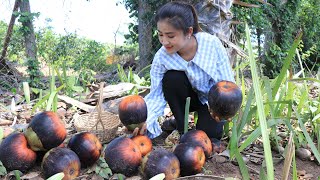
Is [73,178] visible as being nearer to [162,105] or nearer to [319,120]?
[162,105]

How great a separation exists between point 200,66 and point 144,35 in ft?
9.35

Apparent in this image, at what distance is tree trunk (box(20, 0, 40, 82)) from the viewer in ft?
15.8

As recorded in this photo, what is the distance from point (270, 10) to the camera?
7262 mm

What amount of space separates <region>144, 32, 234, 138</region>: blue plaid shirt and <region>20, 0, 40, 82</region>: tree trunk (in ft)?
9.46

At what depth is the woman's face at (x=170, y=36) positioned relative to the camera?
216 cm

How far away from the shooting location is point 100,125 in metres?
2.42

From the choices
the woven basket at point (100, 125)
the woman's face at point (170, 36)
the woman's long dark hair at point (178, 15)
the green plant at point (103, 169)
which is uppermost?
the woman's long dark hair at point (178, 15)

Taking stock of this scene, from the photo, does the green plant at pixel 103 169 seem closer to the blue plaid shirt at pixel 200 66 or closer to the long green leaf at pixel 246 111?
the blue plaid shirt at pixel 200 66

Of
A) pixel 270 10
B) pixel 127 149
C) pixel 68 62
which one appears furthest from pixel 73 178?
pixel 270 10

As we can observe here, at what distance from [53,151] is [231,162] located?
932 millimetres

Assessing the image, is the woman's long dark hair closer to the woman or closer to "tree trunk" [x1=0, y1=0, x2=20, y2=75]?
Result: the woman

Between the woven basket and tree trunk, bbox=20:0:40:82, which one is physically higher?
tree trunk, bbox=20:0:40:82

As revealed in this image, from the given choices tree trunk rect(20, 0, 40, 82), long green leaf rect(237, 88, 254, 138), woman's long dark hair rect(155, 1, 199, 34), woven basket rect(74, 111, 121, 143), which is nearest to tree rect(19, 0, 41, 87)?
tree trunk rect(20, 0, 40, 82)

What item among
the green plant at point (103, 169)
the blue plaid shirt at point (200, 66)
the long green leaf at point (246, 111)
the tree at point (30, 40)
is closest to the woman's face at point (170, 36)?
the blue plaid shirt at point (200, 66)
